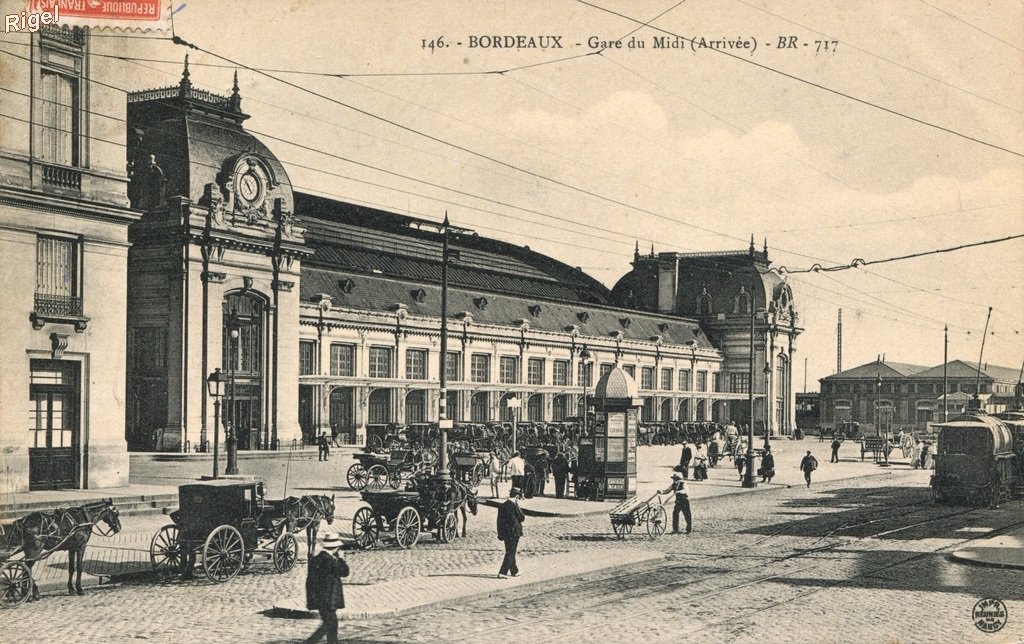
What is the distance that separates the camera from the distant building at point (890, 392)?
9110 cm

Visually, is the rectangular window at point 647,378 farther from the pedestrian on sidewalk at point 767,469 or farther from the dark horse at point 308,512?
the dark horse at point 308,512

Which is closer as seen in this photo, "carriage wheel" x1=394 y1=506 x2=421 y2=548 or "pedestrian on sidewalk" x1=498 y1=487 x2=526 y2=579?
"pedestrian on sidewalk" x1=498 y1=487 x2=526 y2=579

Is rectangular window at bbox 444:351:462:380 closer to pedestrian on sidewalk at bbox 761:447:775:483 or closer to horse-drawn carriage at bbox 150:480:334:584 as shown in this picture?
pedestrian on sidewalk at bbox 761:447:775:483

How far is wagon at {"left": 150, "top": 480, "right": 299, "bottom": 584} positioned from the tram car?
20.6 meters

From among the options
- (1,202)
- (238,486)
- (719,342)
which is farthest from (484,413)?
(238,486)

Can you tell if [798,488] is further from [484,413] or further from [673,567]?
[484,413]

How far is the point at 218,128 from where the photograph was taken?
42250 mm

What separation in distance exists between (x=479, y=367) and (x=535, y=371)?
5.82m

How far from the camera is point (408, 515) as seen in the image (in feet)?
60.1

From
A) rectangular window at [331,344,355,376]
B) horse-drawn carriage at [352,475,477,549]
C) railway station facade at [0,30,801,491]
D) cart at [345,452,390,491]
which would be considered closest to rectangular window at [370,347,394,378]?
railway station facade at [0,30,801,491]

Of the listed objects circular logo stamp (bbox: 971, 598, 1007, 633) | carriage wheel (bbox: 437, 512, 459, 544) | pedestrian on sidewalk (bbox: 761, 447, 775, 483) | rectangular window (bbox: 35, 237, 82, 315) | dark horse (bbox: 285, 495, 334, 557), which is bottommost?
pedestrian on sidewalk (bbox: 761, 447, 775, 483)

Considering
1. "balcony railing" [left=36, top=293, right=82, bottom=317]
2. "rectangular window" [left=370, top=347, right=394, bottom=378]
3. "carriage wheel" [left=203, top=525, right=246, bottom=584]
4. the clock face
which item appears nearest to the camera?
"carriage wheel" [left=203, top=525, right=246, bottom=584]

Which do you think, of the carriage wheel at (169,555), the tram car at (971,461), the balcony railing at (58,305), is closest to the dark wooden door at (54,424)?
the balcony railing at (58,305)

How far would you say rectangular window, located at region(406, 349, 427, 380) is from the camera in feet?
178
